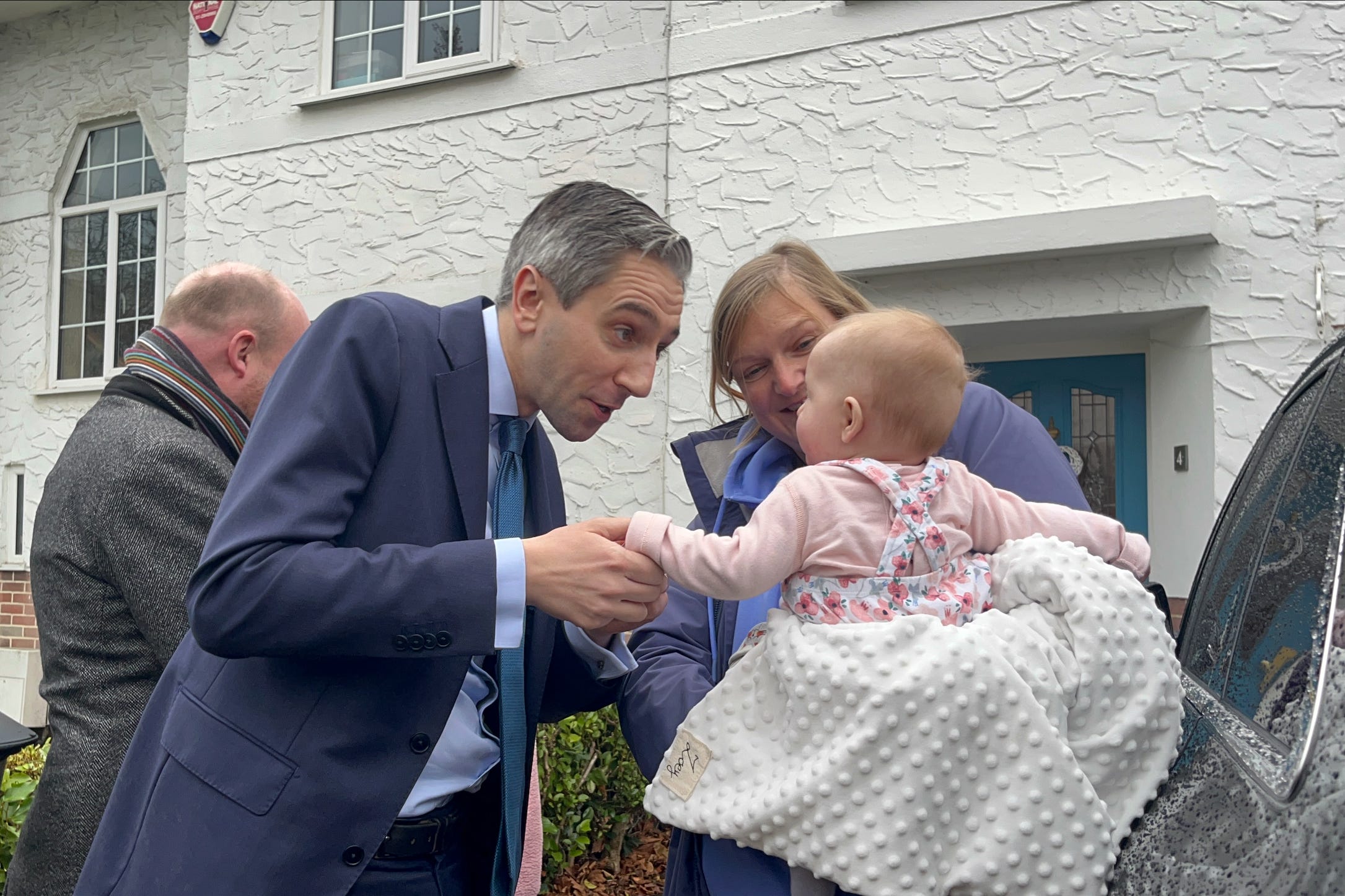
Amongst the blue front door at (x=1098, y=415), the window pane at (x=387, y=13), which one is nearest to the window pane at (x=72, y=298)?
the window pane at (x=387, y=13)

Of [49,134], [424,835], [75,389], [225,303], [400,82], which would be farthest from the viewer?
[49,134]

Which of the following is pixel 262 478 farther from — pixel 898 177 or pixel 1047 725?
pixel 898 177

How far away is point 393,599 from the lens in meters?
1.73

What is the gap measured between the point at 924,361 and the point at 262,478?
3.39 ft

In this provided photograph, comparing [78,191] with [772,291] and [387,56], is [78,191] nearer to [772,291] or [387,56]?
[387,56]

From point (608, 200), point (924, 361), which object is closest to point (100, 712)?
point (608, 200)

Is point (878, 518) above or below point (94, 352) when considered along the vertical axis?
below

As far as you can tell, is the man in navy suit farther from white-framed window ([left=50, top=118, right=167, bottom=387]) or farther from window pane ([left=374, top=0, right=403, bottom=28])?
white-framed window ([left=50, top=118, right=167, bottom=387])

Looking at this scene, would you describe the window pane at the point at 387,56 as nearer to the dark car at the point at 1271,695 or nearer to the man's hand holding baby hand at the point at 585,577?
the man's hand holding baby hand at the point at 585,577

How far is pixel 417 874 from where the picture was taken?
2014 mm

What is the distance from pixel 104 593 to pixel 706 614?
1.31m

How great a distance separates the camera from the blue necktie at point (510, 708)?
80.9 inches

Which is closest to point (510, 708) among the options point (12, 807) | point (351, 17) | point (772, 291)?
point (772, 291)

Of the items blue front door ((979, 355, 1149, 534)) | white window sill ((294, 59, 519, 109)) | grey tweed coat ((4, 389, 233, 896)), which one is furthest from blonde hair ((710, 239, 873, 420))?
white window sill ((294, 59, 519, 109))
